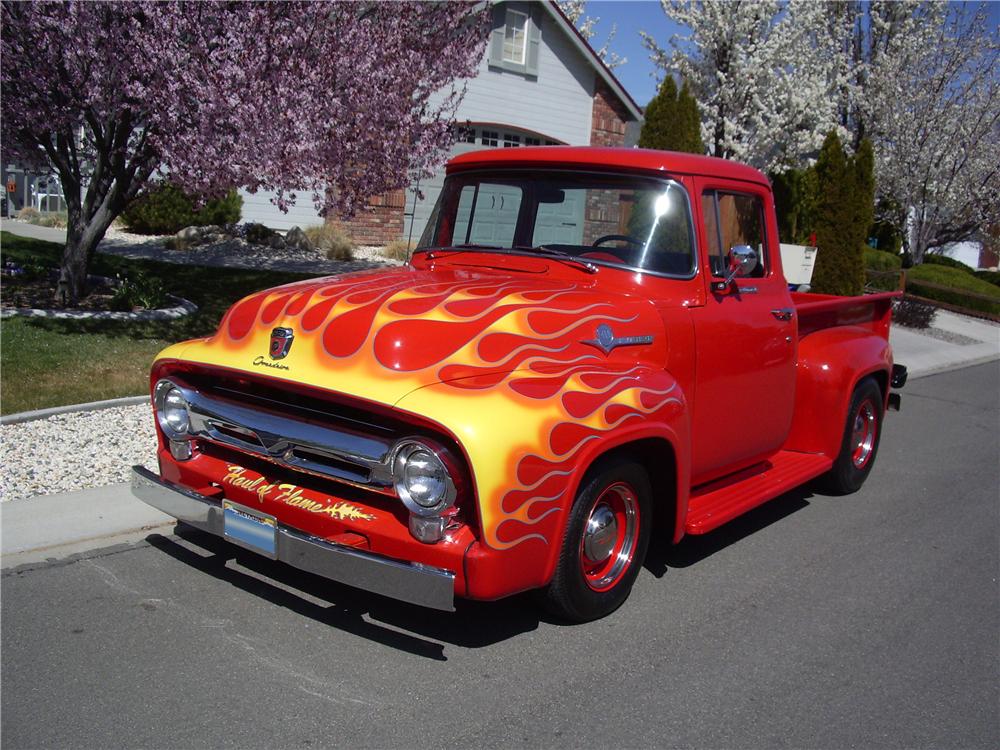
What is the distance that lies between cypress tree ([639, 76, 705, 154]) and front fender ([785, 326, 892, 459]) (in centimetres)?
952

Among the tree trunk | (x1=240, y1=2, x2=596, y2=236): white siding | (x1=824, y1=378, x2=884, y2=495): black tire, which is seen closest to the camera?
(x1=824, y1=378, x2=884, y2=495): black tire

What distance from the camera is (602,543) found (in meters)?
4.30

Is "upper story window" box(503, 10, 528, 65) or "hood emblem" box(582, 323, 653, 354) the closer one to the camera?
"hood emblem" box(582, 323, 653, 354)

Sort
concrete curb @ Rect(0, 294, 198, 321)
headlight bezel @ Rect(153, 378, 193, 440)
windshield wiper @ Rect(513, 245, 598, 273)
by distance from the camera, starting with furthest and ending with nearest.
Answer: concrete curb @ Rect(0, 294, 198, 321) < windshield wiper @ Rect(513, 245, 598, 273) < headlight bezel @ Rect(153, 378, 193, 440)

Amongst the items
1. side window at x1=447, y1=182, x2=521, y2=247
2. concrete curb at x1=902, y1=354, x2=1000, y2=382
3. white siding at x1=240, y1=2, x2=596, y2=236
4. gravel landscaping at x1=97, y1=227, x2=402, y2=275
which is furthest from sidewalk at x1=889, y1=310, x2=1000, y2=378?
side window at x1=447, y1=182, x2=521, y2=247

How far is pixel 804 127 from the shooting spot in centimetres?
2153

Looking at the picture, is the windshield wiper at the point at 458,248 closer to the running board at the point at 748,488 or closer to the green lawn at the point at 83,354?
the running board at the point at 748,488

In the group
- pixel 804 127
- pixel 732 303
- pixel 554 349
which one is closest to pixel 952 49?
pixel 804 127

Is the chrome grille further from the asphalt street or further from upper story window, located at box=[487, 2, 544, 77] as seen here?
upper story window, located at box=[487, 2, 544, 77]

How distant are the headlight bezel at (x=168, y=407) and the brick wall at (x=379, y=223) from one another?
14.6 meters

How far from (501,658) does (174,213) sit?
1571 cm

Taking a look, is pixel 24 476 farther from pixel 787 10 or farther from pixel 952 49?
pixel 952 49

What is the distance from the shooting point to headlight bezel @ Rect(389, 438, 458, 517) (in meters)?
3.59

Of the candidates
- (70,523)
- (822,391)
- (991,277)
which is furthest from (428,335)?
(991,277)
